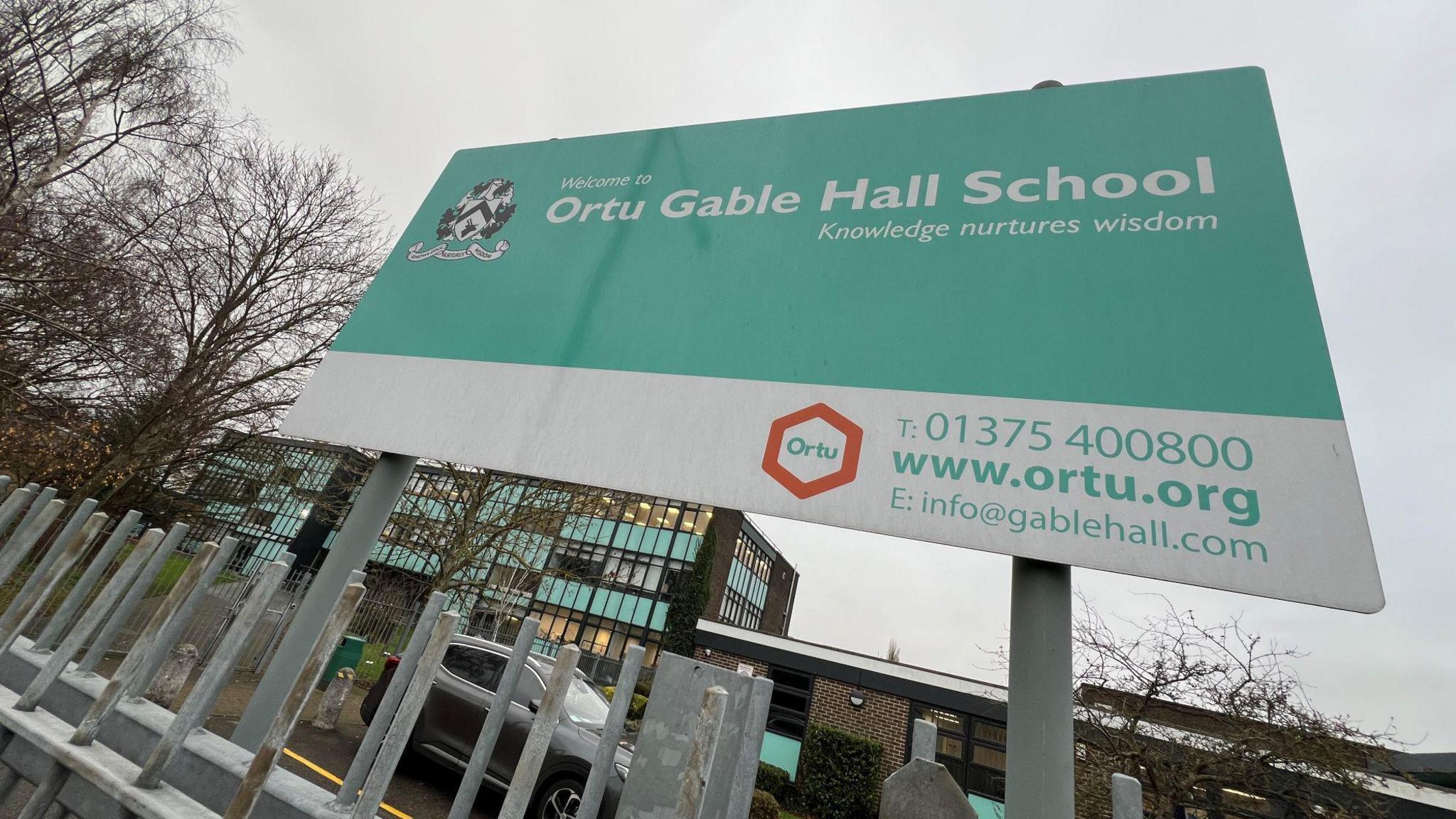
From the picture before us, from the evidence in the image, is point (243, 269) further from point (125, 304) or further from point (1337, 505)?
point (1337, 505)

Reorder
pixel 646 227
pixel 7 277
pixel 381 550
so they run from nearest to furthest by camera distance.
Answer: pixel 646 227 < pixel 7 277 < pixel 381 550

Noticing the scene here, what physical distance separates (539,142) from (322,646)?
3352 millimetres

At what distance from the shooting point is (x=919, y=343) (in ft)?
7.19

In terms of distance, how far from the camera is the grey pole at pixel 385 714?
60.3 inches

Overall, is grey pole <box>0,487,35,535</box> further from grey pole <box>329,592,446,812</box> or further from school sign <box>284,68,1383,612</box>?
grey pole <box>329,592,446,812</box>

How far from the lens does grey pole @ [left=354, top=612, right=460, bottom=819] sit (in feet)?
4.86

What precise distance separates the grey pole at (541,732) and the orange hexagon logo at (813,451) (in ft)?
3.15

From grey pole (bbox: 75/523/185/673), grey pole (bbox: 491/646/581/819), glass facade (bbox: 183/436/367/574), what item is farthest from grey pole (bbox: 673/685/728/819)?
glass facade (bbox: 183/436/367/574)

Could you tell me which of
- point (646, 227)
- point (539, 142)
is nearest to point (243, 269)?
point (539, 142)

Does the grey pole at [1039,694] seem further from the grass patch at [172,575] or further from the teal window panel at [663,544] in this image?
the teal window panel at [663,544]

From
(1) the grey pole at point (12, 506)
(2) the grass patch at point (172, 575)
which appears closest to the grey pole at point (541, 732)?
(2) the grass patch at point (172, 575)

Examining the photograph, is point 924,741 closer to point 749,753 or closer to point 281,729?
point 749,753

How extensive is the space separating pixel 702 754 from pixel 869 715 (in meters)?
17.7

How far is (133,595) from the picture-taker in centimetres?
225
